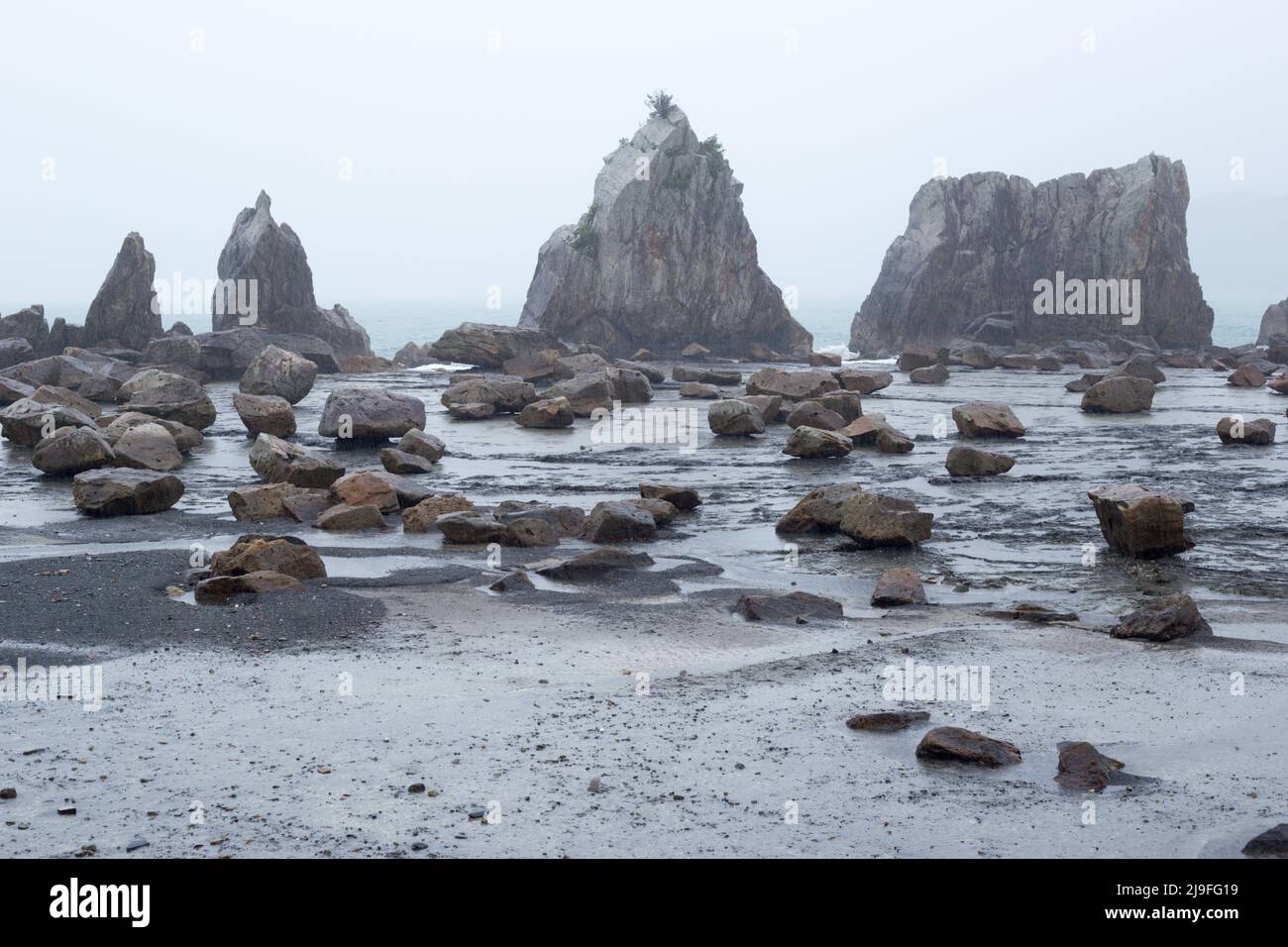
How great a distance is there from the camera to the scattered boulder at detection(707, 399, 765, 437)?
30.8 metres

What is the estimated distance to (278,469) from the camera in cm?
2155

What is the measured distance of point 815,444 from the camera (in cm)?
2611

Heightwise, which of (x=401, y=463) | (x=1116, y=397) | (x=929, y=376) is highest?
(x=929, y=376)

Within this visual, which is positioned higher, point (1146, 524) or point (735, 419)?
point (735, 419)

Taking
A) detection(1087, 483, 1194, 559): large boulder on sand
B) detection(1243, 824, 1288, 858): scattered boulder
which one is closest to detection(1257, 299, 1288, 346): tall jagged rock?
detection(1087, 483, 1194, 559): large boulder on sand

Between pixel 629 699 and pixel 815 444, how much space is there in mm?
16814

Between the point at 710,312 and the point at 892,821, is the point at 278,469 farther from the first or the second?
the point at 710,312

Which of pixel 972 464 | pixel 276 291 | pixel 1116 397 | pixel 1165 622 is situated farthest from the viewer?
pixel 276 291

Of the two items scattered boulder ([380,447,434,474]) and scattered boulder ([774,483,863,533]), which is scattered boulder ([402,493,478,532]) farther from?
scattered boulder ([380,447,434,474])

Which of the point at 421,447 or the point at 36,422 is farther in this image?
the point at 36,422

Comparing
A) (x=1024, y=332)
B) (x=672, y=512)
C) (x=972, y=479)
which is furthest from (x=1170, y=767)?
(x=1024, y=332)

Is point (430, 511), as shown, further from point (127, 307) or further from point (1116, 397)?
point (127, 307)

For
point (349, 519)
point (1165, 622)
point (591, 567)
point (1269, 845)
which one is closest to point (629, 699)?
point (1269, 845)
